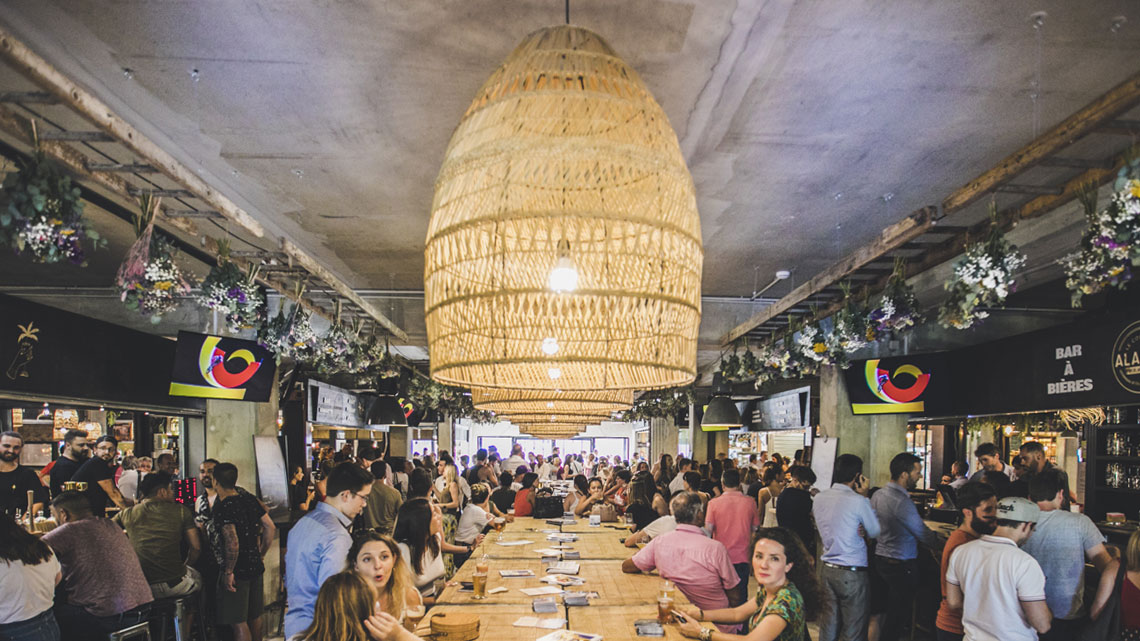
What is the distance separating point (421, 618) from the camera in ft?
15.2

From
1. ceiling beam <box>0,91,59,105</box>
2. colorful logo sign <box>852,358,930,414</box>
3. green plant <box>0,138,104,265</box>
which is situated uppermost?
ceiling beam <box>0,91,59,105</box>

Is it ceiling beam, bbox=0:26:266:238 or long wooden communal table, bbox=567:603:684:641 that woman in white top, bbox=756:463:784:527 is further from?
ceiling beam, bbox=0:26:266:238

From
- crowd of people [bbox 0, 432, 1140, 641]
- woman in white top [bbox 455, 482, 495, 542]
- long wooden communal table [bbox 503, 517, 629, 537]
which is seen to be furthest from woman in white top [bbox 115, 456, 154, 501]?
long wooden communal table [bbox 503, 517, 629, 537]

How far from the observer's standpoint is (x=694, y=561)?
215 inches

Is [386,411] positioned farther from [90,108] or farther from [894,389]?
[90,108]

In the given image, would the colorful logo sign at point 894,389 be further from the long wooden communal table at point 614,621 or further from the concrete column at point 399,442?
the concrete column at point 399,442

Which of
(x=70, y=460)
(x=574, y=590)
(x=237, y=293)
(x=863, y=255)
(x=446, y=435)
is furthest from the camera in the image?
(x=446, y=435)

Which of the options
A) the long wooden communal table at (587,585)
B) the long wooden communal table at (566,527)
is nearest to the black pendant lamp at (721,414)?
the long wooden communal table at (566,527)

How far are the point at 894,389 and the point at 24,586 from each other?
902cm

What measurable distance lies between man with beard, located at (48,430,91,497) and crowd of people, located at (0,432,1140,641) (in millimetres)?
21

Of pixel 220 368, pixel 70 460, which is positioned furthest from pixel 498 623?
pixel 70 460

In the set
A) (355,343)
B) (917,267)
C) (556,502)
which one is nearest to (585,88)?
(917,267)

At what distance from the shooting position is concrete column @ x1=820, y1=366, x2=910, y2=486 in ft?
34.4

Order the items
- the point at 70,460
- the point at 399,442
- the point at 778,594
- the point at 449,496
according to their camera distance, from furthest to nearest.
A: the point at 399,442 → the point at 449,496 → the point at 70,460 → the point at 778,594
